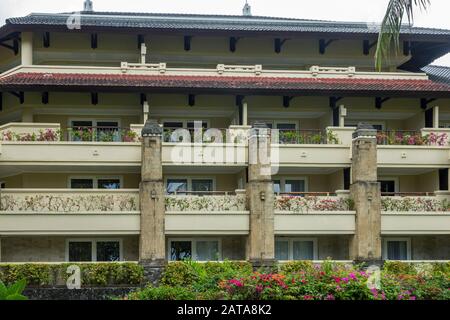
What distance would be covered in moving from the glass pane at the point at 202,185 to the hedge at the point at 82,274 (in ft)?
22.2

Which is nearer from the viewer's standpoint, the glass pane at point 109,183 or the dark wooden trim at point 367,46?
the glass pane at point 109,183

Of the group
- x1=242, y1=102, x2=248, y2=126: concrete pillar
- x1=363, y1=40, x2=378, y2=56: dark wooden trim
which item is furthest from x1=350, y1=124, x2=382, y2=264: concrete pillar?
x1=363, y1=40, x2=378, y2=56: dark wooden trim

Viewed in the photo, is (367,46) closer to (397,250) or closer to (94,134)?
(397,250)

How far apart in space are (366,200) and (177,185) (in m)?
8.86

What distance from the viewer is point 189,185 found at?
120 feet

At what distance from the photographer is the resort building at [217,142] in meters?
32.6

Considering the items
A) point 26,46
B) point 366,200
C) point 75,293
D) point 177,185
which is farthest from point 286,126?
point 75,293

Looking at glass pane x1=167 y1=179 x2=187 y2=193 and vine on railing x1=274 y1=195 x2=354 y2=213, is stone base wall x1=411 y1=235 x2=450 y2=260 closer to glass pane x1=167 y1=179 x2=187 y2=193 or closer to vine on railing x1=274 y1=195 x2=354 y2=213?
vine on railing x1=274 y1=195 x2=354 y2=213

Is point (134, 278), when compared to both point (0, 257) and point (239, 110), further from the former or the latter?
point (239, 110)

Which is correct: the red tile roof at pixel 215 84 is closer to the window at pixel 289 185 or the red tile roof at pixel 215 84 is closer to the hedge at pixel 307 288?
the window at pixel 289 185

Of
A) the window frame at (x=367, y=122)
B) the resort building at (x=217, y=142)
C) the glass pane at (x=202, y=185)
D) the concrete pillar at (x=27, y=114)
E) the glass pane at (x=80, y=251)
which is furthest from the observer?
the window frame at (x=367, y=122)

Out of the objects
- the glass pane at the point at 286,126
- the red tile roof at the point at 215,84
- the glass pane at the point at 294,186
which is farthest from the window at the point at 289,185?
the red tile roof at the point at 215,84

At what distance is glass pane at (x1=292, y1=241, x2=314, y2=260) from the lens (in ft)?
115

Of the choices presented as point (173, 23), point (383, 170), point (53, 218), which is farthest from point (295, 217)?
point (173, 23)
